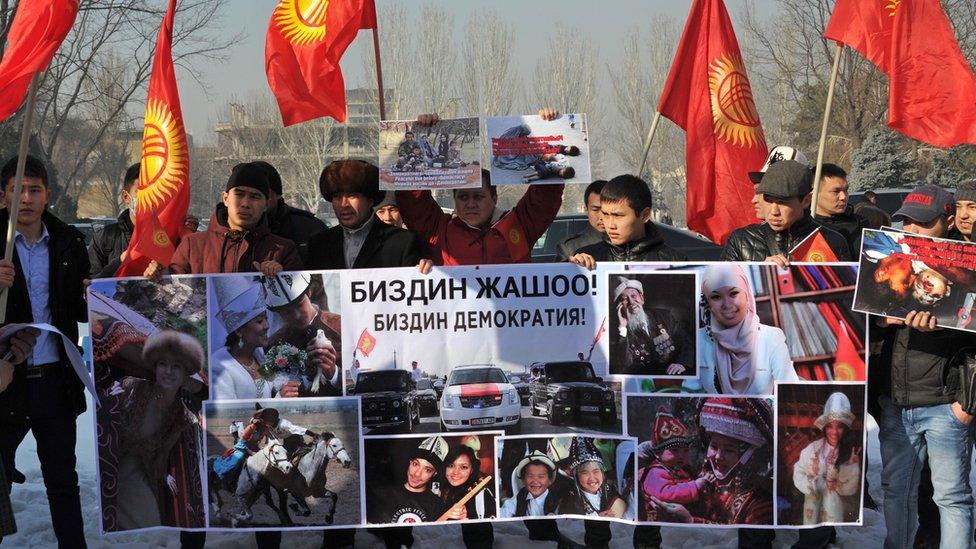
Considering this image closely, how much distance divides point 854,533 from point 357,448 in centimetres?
271

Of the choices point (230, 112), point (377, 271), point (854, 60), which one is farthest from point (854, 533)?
point (230, 112)

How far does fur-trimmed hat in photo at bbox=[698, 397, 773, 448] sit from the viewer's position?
4746 mm

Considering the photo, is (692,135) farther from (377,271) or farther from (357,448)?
(357,448)

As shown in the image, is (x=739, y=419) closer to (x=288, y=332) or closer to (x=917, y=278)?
(x=917, y=278)

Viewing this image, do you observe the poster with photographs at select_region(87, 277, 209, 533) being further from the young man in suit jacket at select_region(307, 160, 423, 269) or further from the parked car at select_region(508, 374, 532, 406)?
the parked car at select_region(508, 374, 532, 406)

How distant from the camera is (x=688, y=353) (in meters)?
4.75

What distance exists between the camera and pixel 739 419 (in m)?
4.76

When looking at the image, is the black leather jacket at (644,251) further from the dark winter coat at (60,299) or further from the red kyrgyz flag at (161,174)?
the dark winter coat at (60,299)

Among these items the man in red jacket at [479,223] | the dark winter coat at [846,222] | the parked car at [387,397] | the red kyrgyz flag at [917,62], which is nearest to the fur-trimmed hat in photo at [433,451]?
the parked car at [387,397]

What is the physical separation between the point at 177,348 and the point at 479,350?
1.37 meters

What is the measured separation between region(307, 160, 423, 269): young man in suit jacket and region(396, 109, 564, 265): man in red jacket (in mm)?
326

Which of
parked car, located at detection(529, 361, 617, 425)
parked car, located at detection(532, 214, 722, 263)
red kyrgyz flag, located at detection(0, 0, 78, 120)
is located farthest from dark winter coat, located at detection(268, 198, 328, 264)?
parked car, located at detection(532, 214, 722, 263)

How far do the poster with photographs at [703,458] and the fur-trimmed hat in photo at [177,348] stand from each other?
1.96m

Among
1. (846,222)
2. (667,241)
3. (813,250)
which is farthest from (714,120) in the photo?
(667,241)
